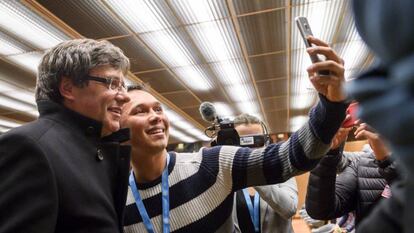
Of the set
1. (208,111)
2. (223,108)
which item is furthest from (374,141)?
(223,108)

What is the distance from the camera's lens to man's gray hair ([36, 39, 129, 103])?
4.04 feet

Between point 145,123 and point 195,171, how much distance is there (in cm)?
30

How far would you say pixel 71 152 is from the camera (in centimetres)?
110

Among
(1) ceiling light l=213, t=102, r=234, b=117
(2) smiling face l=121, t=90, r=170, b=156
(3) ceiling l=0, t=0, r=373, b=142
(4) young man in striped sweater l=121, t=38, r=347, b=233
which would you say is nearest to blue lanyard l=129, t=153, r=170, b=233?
(4) young man in striped sweater l=121, t=38, r=347, b=233

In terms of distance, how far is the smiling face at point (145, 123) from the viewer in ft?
4.78

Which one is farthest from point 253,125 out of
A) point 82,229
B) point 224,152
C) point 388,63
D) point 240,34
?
point 240,34

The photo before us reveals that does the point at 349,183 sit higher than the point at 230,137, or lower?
lower

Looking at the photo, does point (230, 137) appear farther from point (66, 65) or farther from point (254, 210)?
point (66, 65)

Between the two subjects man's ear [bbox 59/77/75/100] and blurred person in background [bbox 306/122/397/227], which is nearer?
man's ear [bbox 59/77/75/100]

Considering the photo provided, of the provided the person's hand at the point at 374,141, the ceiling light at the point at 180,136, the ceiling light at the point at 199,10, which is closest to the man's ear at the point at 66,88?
the person's hand at the point at 374,141

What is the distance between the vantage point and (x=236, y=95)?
21.7ft

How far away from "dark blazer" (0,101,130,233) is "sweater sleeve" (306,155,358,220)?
80 cm

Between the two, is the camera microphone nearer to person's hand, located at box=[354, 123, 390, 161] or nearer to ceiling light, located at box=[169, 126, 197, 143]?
person's hand, located at box=[354, 123, 390, 161]

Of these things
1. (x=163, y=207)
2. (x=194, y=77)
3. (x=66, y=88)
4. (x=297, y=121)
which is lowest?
(x=163, y=207)
